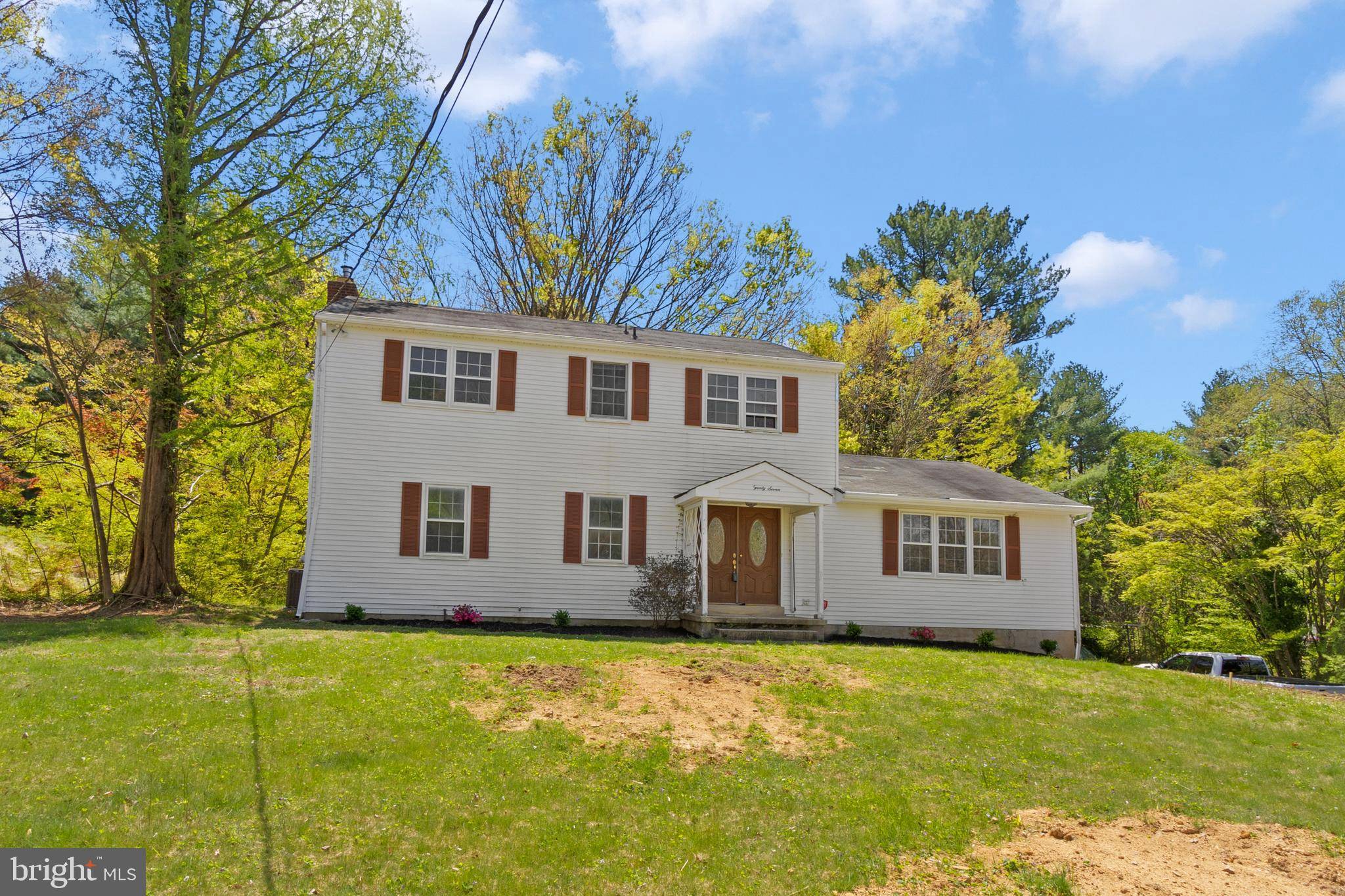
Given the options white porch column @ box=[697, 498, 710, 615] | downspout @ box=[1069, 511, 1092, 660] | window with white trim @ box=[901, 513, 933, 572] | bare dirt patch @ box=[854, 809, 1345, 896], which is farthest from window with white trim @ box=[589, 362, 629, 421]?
bare dirt patch @ box=[854, 809, 1345, 896]

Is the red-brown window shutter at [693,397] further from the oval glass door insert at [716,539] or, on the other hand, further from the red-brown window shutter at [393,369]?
the red-brown window shutter at [393,369]

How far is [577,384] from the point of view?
57.2 feet

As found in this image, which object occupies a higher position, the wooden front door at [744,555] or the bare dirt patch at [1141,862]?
the wooden front door at [744,555]

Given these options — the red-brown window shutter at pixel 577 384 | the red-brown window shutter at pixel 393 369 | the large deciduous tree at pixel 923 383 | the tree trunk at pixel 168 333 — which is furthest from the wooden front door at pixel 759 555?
the large deciduous tree at pixel 923 383

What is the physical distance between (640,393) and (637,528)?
269cm

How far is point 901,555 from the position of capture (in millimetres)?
18750

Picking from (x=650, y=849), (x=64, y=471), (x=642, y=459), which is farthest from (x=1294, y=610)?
(x=64, y=471)

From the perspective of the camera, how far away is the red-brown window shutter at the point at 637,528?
17.3 m

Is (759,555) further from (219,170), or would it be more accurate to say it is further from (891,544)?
(219,170)

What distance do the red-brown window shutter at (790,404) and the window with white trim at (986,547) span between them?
4.38m

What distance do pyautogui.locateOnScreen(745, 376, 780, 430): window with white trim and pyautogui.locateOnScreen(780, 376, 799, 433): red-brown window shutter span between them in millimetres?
110

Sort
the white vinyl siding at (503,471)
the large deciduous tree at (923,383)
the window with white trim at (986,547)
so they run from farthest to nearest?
the large deciduous tree at (923,383) < the window with white trim at (986,547) < the white vinyl siding at (503,471)

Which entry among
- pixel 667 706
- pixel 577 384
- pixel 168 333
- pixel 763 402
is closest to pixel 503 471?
pixel 577 384

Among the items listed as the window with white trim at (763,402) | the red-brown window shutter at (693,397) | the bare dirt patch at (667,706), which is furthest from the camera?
the window with white trim at (763,402)
